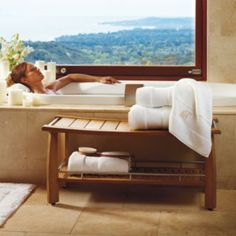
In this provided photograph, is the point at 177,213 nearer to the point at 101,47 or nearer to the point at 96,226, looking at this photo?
the point at 96,226

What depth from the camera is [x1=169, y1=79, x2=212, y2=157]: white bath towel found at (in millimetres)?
3186

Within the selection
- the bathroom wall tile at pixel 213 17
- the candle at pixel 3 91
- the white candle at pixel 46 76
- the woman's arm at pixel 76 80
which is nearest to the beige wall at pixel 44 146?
the candle at pixel 3 91

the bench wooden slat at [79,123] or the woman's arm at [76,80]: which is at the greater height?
the woman's arm at [76,80]

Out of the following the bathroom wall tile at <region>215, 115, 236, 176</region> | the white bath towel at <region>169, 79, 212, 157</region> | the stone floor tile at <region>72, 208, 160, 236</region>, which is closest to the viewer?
the stone floor tile at <region>72, 208, 160, 236</region>

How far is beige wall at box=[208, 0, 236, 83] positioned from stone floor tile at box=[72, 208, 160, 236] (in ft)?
5.43

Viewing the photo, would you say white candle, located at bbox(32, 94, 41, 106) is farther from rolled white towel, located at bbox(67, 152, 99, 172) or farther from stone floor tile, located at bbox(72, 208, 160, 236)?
stone floor tile, located at bbox(72, 208, 160, 236)

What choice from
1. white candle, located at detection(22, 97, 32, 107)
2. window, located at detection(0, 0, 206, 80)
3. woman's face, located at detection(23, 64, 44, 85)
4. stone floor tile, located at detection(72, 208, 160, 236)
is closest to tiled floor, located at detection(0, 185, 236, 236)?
stone floor tile, located at detection(72, 208, 160, 236)

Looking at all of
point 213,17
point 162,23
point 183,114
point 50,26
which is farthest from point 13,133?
point 213,17

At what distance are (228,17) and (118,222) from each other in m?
2.07

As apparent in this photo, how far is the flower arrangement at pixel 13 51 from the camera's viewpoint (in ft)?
14.5

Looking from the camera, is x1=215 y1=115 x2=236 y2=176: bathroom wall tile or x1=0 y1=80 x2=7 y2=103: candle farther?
x1=0 y1=80 x2=7 y2=103: candle

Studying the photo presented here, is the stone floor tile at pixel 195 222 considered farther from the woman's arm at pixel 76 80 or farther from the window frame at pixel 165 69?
the window frame at pixel 165 69

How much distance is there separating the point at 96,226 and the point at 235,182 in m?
1.03

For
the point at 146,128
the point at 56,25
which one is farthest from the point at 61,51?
the point at 146,128
